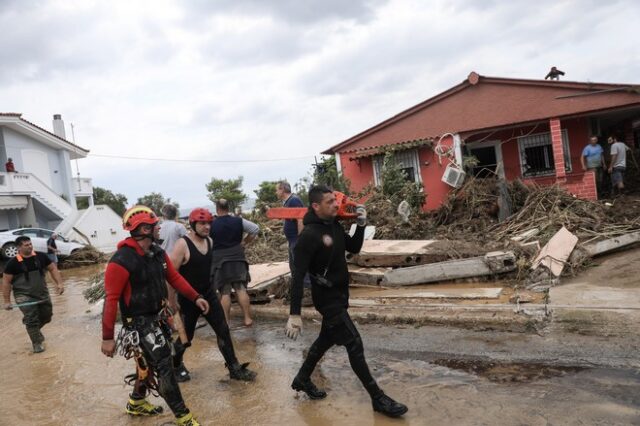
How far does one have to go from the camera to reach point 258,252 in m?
11.0

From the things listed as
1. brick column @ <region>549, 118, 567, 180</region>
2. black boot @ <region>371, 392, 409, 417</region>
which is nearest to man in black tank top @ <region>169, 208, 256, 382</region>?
black boot @ <region>371, 392, 409, 417</region>

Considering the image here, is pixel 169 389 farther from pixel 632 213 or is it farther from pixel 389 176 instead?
pixel 389 176

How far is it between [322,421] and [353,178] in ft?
39.4

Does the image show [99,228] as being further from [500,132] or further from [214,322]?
[214,322]

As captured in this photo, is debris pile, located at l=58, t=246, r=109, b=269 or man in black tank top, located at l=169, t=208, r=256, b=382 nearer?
man in black tank top, located at l=169, t=208, r=256, b=382

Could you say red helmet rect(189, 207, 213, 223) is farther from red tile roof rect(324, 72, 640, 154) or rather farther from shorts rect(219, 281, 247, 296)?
red tile roof rect(324, 72, 640, 154)

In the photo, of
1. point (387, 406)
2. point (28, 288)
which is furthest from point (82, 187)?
point (387, 406)

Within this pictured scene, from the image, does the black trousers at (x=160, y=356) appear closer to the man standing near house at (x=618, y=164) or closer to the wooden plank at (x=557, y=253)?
the wooden plank at (x=557, y=253)

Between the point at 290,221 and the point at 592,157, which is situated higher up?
the point at 592,157

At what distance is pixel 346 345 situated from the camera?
3535mm

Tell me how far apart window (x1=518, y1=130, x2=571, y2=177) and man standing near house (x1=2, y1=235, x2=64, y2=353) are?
12529 millimetres

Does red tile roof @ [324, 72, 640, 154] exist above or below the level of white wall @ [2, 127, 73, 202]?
below

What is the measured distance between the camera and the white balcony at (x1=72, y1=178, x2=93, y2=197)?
28.4 meters

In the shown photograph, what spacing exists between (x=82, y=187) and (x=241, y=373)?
93.2 ft
